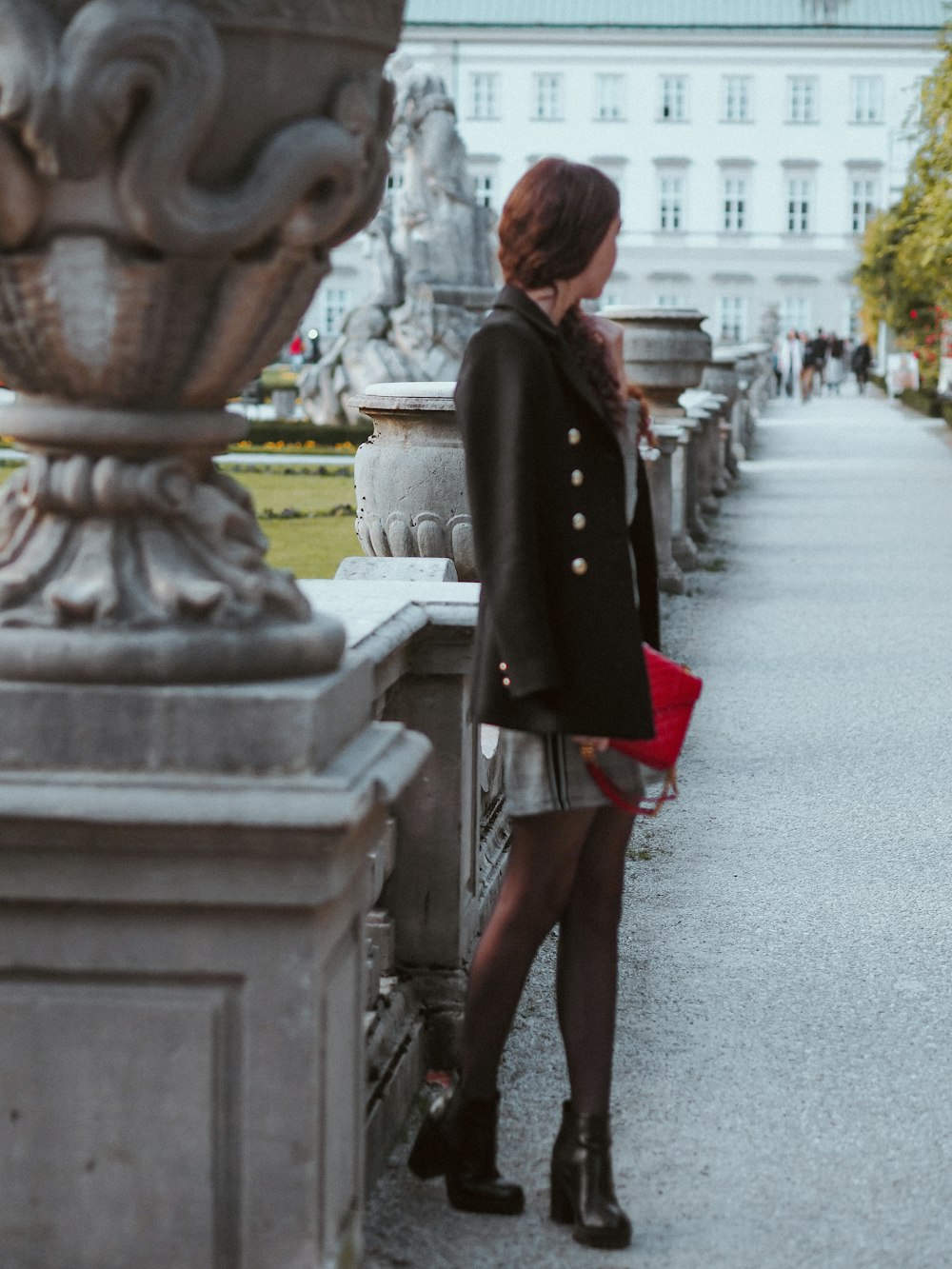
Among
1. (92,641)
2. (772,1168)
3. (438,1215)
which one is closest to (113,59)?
(92,641)

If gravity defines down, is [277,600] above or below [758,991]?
above

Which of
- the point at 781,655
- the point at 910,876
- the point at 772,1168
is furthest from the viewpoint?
the point at 781,655

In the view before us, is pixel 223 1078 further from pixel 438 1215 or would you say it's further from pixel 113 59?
pixel 113 59

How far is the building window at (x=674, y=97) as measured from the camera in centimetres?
6656

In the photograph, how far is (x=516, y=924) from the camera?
10.1 ft

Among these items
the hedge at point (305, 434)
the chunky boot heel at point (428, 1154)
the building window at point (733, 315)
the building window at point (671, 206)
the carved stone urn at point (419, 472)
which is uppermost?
the building window at point (671, 206)

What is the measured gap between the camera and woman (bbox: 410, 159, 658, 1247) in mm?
2945

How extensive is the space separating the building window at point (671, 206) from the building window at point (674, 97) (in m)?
2.06

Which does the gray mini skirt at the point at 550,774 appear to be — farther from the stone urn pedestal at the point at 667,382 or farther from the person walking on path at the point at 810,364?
the person walking on path at the point at 810,364

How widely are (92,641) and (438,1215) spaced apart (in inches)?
49.7

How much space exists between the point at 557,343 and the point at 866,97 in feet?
218

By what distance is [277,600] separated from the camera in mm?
2541

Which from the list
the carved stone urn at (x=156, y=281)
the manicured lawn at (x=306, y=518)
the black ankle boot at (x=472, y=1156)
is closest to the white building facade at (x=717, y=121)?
the manicured lawn at (x=306, y=518)

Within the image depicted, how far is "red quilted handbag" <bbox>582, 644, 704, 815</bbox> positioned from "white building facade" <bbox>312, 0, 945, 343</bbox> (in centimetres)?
6338
